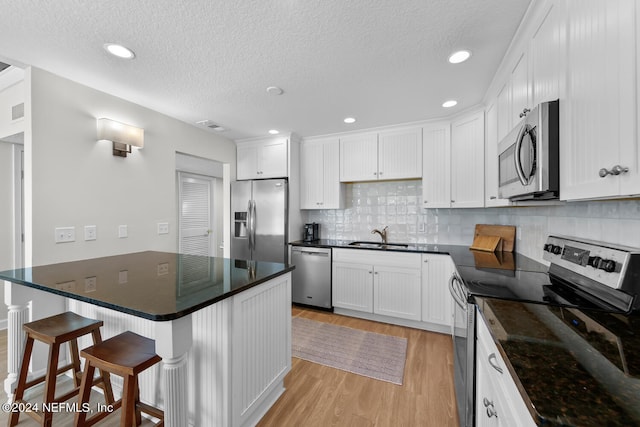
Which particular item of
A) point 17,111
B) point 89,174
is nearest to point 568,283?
point 89,174

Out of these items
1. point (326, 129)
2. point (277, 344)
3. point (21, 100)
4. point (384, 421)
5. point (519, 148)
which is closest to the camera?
point (519, 148)

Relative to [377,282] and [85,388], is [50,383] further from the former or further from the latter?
[377,282]

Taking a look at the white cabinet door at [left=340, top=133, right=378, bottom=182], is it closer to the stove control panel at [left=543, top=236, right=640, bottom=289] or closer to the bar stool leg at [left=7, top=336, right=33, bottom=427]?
the stove control panel at [left=543, top=236, right=640, bottom=289]

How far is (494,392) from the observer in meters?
0.92

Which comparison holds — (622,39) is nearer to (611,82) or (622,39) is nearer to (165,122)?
(611,82)

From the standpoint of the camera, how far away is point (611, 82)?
2.76 feet

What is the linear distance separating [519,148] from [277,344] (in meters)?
1.84

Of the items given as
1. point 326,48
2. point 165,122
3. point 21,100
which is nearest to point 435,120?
point 326,48

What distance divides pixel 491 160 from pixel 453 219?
1.11 metres

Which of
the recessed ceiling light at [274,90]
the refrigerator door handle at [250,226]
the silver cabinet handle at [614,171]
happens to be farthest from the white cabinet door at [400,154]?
the silver cabinet handle at [614,171]

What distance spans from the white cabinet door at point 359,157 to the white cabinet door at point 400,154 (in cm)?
8

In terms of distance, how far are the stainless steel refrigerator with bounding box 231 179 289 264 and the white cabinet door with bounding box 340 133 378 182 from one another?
A: 2.87ft

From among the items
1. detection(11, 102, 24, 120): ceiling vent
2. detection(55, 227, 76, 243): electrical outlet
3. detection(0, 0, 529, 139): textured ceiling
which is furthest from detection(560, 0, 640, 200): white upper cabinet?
detection(11, 102, 24, 120): ceiling vent

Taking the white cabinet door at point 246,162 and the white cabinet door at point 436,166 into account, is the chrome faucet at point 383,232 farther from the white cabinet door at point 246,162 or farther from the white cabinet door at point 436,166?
the white cabinet door at point 246,162
